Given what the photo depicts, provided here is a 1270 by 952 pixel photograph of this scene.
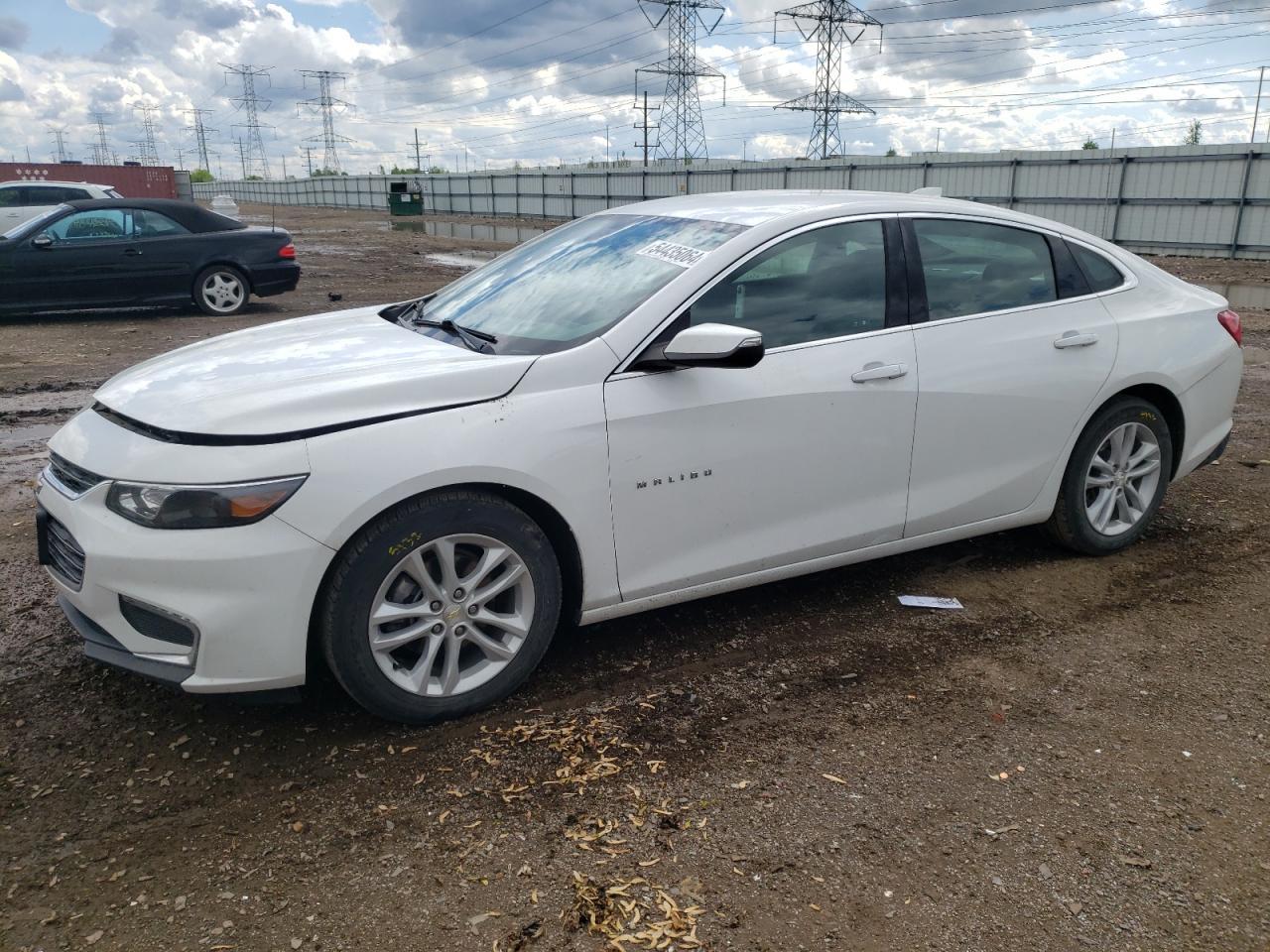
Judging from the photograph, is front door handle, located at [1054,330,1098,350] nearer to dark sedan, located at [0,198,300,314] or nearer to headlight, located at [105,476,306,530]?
headlight, located at [105,476,306,530]

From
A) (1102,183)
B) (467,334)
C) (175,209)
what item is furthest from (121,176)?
(467,334)

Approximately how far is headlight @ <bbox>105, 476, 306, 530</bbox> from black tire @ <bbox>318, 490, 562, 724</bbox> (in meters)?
0.26

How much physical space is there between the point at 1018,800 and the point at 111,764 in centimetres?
274

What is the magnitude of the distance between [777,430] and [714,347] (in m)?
0.52

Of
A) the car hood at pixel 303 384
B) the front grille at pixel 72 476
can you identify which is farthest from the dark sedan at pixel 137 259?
the front grille at pixel 72 476

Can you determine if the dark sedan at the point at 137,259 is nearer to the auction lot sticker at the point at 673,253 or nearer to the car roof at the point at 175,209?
the car roof at the point at 175,209

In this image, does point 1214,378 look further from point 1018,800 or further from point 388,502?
point 388,502

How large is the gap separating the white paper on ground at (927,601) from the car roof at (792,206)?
165 centimetres

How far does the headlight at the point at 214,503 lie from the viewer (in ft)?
9.41

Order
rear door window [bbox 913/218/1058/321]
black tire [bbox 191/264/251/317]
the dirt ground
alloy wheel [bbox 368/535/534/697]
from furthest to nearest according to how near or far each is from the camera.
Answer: black tire [bbox 191/264/251/317], rear door window [bbox 913/218/1058/321], alloy wheel [bbox 368/535/534/697], the dirt ground

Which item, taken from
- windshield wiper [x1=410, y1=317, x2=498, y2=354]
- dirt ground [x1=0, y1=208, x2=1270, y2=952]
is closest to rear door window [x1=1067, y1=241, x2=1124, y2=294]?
dirt ground [x1=0, y1=208, x2=1270, y2=952]

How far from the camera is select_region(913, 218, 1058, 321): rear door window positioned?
4.12 metres

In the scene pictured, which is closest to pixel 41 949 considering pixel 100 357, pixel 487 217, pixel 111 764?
pixel 111 764

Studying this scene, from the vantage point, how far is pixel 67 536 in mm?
3127
